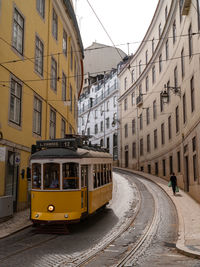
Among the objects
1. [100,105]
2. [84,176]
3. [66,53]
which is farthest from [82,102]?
[84,176]

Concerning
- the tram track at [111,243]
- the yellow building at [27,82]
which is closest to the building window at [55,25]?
the yellow building at [27,82]

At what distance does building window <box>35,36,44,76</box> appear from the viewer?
1777 centimetres


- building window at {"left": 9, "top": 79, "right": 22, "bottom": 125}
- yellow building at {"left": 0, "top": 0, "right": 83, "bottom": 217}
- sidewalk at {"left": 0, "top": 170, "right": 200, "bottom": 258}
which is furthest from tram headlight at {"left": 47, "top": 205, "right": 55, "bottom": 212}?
building window at {"left": 9, "top": 79, "right": 22, "bottom": 125}

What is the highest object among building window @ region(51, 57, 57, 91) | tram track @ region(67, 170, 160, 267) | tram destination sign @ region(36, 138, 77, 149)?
building window @ region(51, 57, 57, 91)

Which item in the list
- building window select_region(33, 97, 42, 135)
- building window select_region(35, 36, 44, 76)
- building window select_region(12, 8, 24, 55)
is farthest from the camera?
building window select_region(35, 36, 44, 76)

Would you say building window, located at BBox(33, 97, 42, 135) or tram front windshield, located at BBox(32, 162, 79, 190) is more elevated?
building window, located at BBox(33, 97, 42, 135)

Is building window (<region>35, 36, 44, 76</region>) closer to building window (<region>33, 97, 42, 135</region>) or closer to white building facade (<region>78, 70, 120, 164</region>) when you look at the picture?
building window (<region>33, 97, 42, 135</region>)

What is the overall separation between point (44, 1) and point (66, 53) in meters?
5.54

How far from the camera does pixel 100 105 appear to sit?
53.3 metres

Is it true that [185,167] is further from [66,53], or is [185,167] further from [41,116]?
[66,53]

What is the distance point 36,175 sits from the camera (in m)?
10.9

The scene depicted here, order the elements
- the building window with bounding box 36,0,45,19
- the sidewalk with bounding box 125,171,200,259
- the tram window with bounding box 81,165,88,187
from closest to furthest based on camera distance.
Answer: the sidewalk with bounding box 125,171,200,259 < the tram window with bounding box 81,165,88,187 < the building window with bounding box 36,0,45,19

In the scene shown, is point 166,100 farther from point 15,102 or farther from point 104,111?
point 104,111

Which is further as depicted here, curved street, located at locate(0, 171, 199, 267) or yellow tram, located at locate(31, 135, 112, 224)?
yellow tram, located at locate(31, 135, 112, 224)
